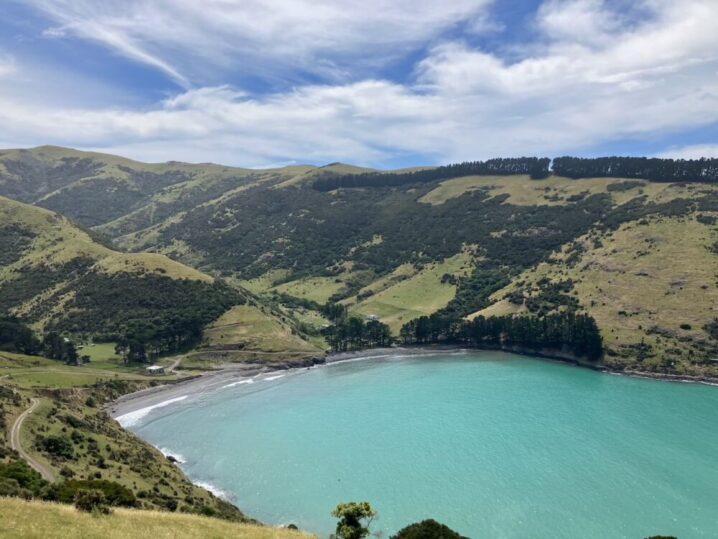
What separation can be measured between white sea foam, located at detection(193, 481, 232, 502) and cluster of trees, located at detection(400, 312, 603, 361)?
114 metres

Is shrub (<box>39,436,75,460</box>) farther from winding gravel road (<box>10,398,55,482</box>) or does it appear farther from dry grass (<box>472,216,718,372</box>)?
dry grass (<box>472,216,718,372</box>)

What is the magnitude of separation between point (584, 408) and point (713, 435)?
23535mm

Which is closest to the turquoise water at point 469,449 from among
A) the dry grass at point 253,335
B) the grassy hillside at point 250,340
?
the grassy hillside at point 250,340

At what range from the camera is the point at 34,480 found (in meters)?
41.2

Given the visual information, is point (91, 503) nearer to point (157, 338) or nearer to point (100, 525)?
point (100, 525)

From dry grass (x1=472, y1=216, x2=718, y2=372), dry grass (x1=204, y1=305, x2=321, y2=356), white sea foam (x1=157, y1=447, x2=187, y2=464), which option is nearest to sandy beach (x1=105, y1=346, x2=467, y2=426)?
dry grass (x1=204, y1=305, x2=321, y2=356)

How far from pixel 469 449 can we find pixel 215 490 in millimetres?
41913

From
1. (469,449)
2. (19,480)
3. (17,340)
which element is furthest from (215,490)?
(17,340)

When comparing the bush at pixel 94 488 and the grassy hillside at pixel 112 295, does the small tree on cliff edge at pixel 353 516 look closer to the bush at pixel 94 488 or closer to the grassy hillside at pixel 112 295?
the bush at pixel 94 488

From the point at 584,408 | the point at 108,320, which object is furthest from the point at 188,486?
the point at 108,320

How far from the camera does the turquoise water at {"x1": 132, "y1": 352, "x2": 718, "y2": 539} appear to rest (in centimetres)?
6588

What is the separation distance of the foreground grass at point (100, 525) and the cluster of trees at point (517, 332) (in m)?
142

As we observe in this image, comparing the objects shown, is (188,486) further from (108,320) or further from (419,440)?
(108,320)

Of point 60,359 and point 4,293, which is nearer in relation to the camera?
point 60,359
